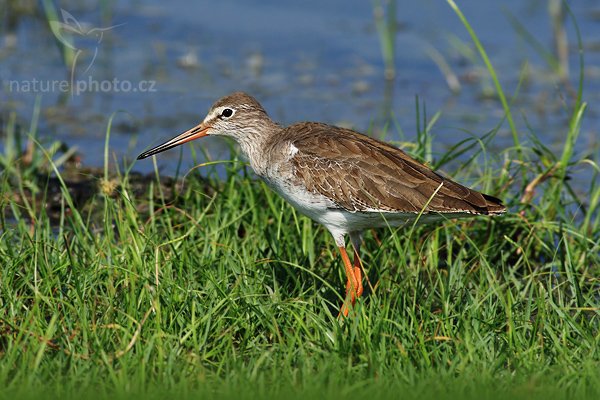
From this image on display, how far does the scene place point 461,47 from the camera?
10359 millimetres

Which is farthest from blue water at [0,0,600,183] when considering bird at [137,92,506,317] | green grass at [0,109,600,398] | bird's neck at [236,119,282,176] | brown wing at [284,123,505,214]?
brown wing at [284,123,505,214]

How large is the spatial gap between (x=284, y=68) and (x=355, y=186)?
21.5 feet

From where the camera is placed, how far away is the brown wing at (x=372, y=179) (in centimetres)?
581

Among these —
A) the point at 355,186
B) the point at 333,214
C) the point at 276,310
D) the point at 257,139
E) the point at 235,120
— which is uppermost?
the point at 235,120

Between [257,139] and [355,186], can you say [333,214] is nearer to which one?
[355,186]

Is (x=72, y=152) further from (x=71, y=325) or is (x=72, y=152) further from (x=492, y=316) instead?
(x=492, y=316)

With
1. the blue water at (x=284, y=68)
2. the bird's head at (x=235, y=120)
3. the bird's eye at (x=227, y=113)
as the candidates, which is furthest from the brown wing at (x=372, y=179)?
the blue water at (x=284, y=68)

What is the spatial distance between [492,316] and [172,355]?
1.84 metres

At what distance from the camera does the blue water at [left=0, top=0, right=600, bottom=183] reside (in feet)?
35.2

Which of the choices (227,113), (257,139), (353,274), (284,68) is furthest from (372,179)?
(284,68)

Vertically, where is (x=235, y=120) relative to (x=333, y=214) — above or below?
above

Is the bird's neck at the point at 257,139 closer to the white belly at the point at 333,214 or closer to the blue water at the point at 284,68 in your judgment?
the white belly at the point at 333,214

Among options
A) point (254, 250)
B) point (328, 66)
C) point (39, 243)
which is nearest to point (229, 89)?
point (328, 66)

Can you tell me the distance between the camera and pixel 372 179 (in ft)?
19.5
